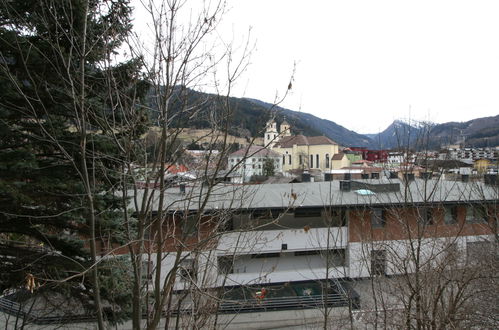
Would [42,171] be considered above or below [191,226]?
above

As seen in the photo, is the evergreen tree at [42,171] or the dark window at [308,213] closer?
the evergreen tree at [42,171]

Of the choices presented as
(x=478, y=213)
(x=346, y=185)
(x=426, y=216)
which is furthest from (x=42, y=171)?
(x=346, y=185)

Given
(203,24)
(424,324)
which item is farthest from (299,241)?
(203,24)

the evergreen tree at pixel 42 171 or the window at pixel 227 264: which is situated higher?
the evergreen tree at pixel 42 171

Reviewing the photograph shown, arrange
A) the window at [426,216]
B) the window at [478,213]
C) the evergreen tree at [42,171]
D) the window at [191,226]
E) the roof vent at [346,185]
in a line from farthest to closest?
the roof vent at [346,185], the window at [478,213], the window at [426,216], the evergreen tree at [42,171], the window at [191,226]

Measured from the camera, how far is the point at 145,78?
3.12m

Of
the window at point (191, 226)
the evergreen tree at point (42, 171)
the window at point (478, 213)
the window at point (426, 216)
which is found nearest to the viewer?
the window at point (191, 226)

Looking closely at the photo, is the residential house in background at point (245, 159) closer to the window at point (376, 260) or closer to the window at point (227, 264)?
the window at point (227, 264)

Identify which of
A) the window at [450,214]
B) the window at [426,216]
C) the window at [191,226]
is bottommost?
the window at [450,214]

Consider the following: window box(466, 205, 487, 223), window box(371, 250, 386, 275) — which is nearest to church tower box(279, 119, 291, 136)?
window box(371, 250, 386, 275)

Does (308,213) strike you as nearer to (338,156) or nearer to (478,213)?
(478,213)

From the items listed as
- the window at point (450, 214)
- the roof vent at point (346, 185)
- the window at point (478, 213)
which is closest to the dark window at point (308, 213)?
the roof vent at point (346, 185)

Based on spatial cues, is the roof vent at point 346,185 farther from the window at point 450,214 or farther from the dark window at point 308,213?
the window at point 450,214

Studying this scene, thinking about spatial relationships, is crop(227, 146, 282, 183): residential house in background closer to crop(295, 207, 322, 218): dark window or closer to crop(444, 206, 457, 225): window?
crop(295, 207, 322, 218): dark window
